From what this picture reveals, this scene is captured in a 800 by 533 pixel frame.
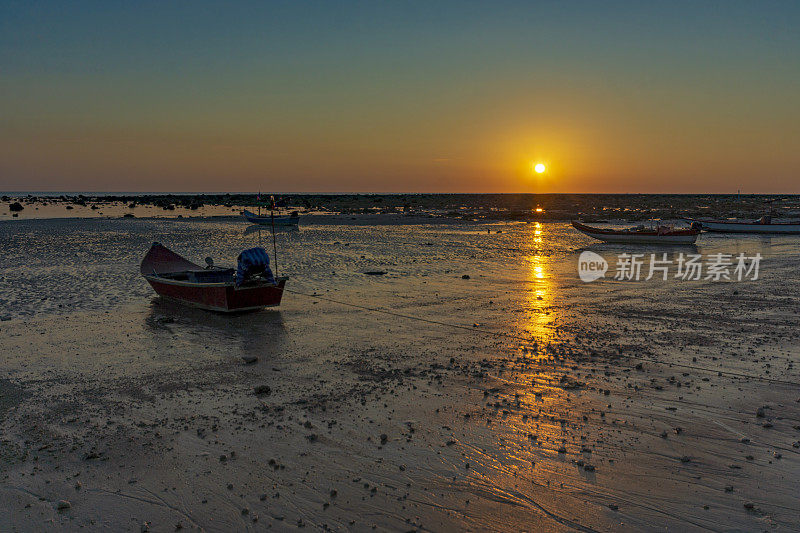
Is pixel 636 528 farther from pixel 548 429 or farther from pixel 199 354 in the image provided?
pixel 199 354

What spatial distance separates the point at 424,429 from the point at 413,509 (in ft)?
6.09

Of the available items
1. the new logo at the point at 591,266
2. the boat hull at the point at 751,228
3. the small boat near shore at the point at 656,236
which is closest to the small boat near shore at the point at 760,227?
the boat hull at the point at 751,228

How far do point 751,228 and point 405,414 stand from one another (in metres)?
46.9

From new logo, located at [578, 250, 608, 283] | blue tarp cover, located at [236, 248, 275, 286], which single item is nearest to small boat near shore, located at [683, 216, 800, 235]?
new logo, located at [578, 250, 608, 283]

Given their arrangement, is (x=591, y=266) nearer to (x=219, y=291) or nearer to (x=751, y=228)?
(x=219, y=291)

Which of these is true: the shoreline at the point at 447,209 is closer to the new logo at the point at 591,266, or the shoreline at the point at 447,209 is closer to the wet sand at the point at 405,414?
the new logo at the point at 591,266

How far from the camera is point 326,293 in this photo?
18.9 m

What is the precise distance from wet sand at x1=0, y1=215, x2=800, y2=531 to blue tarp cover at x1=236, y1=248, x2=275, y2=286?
1135mm

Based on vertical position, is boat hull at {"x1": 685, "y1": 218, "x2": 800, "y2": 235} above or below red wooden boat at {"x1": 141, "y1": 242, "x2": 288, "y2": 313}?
above

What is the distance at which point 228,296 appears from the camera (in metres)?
15.3

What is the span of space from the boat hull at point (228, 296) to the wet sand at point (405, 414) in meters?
0.41

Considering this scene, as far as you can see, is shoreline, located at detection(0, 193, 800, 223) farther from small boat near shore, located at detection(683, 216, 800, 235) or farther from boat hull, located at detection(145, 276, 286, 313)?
boat hull, located at detection(145, 276, 286, 313)

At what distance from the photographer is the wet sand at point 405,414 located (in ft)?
19.7

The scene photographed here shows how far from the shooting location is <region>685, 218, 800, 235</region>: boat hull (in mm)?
43906
